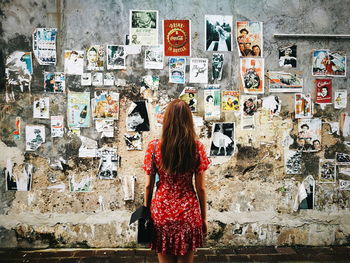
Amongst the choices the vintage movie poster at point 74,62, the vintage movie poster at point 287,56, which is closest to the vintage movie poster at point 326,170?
the vintage movie poster at point 287,56

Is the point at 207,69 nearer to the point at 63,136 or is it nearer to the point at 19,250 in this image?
the point at 63,136

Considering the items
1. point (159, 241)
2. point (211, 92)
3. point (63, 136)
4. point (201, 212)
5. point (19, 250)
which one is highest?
point (211, 92)

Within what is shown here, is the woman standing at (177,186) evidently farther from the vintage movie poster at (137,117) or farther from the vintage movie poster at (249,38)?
the vintage movie poster at (249,38)

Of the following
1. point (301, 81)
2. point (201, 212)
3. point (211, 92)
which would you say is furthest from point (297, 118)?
point (201, 212)

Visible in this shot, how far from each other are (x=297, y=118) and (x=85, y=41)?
2.95 metres

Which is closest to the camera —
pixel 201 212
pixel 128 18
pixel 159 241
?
pixel 159 241

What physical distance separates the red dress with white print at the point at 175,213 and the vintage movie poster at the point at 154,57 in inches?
64.2

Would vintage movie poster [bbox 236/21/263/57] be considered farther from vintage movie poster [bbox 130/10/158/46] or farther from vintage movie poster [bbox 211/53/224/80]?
vintage movie poster [bbox 130/10/158/46]

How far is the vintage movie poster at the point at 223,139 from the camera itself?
3.70m

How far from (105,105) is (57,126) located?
68 centimetres

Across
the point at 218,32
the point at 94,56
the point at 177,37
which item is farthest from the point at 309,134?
the point at 94,56

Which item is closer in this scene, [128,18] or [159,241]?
[159,241]

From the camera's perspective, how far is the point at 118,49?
3.59 meters

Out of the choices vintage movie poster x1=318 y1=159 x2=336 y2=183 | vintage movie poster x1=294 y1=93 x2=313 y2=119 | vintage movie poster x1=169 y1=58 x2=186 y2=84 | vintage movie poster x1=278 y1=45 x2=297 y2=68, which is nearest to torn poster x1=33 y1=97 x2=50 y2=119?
vintage movie poster x1=169 y1=58 x2=186 y2=84
